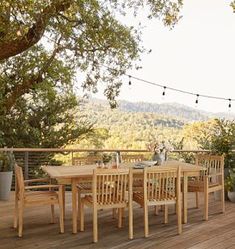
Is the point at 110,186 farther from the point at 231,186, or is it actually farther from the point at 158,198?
the point at 231,186

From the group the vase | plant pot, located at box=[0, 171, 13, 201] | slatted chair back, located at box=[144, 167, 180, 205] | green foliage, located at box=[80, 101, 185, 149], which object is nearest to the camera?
slatted chair back, located at box=[144, 167, 180, 205]

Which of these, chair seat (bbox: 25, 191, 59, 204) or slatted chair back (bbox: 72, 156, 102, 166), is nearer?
chair seat (bbox: 25, 191, 59, 204)

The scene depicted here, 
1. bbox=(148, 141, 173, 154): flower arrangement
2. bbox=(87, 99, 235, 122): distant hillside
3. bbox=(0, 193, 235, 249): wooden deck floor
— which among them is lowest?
bbox=(0, 193, 235, 249): wooden deck floor

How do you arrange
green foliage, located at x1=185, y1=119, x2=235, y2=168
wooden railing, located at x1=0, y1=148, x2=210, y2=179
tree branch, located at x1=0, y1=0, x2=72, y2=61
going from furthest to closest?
wooden railing, located at x1=0, y1=148, x2=210, y2=179 < green foliage, located at x1=185, y1=119, x2=235, y2=168 < tree branch, located at x1=0, y1=0, x2=72, y2=61

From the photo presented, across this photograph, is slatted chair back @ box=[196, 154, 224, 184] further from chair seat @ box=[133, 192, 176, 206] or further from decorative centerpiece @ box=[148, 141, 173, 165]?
chair seat @ box=[133, 192, 176, 206]

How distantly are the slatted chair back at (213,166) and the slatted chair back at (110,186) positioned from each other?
1889 mm

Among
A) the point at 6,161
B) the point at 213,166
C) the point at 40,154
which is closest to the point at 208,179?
the point at 213,166

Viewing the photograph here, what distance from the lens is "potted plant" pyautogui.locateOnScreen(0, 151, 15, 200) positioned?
24.2 ft

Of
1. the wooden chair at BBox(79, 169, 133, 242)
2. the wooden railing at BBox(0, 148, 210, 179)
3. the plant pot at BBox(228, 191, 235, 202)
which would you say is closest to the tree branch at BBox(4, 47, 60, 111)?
the wooden railing at BBox(0, 148, 210, 179)

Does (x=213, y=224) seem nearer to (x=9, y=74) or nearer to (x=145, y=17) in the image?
(x=145, y=17)

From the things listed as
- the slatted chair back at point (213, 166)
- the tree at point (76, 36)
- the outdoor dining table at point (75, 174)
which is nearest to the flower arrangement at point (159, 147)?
the outdoor dining table at point (75, 174)

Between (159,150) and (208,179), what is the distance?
83cm

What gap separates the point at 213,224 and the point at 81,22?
4553 mm

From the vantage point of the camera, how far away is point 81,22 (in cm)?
816
